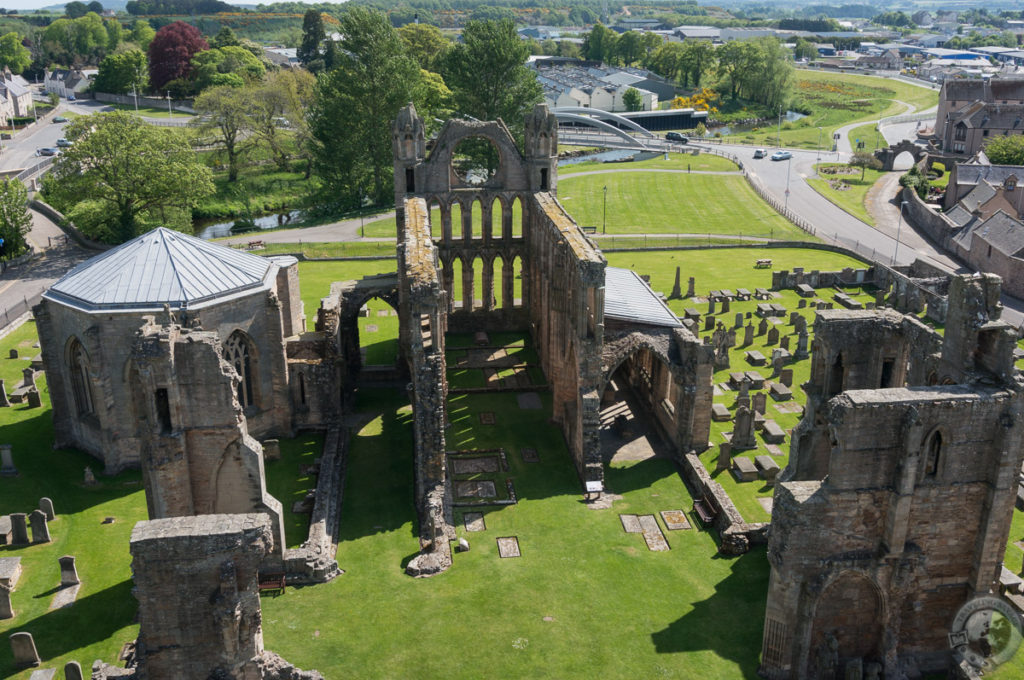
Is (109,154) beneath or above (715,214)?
above

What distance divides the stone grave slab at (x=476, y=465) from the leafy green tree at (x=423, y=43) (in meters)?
99.1

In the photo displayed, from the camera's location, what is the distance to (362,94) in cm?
8656

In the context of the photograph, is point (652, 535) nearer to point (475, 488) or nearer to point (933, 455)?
point (475, 488)

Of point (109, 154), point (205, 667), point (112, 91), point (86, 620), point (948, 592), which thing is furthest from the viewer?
point (112, 91)

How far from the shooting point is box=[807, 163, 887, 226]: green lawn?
9294 cm

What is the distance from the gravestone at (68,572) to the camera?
2997 cm

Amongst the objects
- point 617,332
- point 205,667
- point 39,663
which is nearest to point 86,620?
point 39,663

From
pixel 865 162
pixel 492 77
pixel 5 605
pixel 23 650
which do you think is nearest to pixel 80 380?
pixel 5 605

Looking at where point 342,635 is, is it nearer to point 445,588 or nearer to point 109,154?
point 445,588

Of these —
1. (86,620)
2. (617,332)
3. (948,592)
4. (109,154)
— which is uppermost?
(109,154)

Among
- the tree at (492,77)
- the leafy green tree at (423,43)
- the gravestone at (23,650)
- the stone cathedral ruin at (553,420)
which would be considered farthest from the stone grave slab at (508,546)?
the leafy green tree at (423,43)

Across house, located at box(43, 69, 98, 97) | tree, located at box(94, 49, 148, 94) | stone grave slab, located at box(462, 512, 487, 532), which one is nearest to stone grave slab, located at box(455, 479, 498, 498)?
stone grave slab, located at box(462, 512, 487, 532)

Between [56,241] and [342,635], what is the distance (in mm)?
64678

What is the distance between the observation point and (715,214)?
9025 cm
